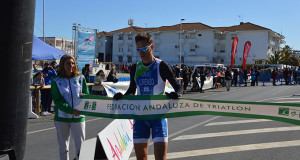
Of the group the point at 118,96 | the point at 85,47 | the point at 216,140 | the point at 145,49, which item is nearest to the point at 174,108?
the point at 118,96

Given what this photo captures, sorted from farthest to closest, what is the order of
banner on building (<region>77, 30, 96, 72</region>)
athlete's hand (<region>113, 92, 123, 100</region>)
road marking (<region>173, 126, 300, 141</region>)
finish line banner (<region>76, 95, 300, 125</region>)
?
banner on building (<region>77, 30, 96, 72</region>) < road marking (<region>173, 126, 300, 141</region>) < athlete's hand (<region>113, 92, 123, 100</region>) < finish line banner (<region>76, 95, 300, 125</region>)

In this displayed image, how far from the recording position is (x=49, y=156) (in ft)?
20.4

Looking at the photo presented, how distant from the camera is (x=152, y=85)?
159 inches

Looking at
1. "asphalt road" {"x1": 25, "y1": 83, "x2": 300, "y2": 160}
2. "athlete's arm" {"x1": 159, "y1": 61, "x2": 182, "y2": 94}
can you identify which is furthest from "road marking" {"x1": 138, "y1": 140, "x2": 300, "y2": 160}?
"athlete's arm" {"x1": 159, "y1": 61, "x2": 182, "y2": 94}

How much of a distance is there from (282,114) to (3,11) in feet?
11.1

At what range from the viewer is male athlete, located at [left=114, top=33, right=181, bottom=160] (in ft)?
12.2

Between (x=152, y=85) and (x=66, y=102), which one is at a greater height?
(x=152, y=85)

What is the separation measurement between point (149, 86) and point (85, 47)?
2186cm

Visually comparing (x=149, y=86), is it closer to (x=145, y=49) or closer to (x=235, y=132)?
(x=145, y=49)

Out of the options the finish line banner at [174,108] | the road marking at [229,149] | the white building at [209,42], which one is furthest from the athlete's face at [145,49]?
the white building at [209,42]

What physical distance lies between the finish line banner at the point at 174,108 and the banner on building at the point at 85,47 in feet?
68.2

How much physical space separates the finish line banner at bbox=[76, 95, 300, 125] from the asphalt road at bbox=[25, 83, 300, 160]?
195 cm

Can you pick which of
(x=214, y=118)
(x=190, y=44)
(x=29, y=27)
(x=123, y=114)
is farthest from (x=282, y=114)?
(x=190, y=44)

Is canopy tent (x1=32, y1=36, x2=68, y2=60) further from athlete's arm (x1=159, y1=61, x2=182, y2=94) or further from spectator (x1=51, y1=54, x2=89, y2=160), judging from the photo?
athlete's arm (x1=159, y1=61, x2=182, y2=94)
